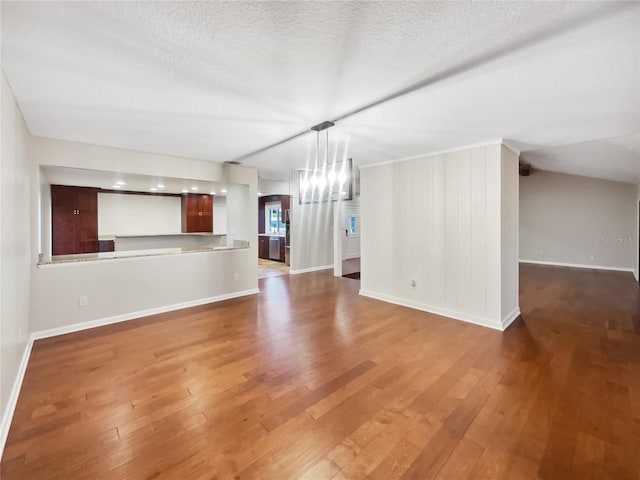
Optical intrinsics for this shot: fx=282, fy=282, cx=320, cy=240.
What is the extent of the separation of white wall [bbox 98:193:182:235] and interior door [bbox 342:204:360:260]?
490cm

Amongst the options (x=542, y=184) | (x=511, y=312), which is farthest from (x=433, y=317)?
(x=542, y=184)

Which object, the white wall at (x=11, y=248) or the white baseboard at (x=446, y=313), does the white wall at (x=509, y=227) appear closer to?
the white baseboard at (x=446, y=313)

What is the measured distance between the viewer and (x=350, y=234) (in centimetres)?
952

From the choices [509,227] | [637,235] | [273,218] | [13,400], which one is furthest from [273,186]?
[637,235]

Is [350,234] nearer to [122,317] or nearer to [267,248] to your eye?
[267,248]

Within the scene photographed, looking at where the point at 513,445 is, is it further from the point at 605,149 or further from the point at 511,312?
the point at 605,149

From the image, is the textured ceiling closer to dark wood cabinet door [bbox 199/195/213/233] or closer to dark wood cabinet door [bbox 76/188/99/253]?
dark wood cabinet door [bbox 76/188/99/253]

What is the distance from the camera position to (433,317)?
13.1ft

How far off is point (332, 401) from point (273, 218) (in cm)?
854

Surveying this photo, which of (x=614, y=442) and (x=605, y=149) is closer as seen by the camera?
(x=614, y=442)

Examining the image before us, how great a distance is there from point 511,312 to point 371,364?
2460mm

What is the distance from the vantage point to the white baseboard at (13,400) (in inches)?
68.3

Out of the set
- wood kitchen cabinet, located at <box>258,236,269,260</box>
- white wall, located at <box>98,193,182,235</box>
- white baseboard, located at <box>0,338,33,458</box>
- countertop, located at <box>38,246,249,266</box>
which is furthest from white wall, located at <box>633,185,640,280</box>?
white wall, located at <box>98,193,182,235</box>

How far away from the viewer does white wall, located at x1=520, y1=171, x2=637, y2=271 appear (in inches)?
280
